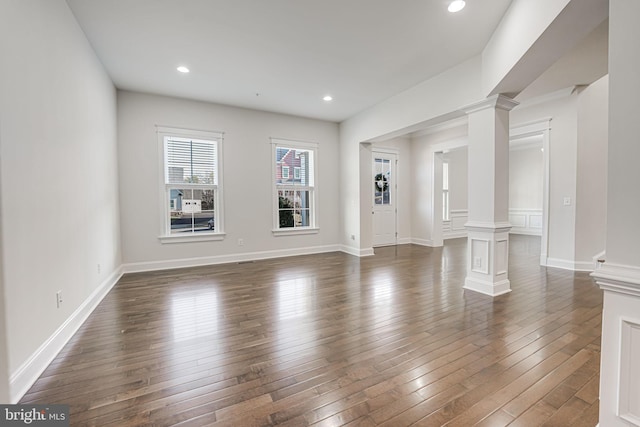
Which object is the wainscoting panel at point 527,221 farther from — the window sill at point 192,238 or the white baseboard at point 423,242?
the window sill at point 192,238

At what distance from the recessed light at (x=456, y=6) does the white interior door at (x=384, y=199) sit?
435cm

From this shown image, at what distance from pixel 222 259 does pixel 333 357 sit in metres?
3.70

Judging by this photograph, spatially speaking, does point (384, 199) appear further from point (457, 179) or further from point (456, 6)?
point (456, 6)

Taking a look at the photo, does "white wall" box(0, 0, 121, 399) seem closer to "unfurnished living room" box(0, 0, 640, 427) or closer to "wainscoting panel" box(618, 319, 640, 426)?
"unfurnished living room" box(0, 0, 640, 427)

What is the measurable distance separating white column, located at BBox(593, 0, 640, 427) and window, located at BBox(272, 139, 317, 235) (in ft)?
16.2

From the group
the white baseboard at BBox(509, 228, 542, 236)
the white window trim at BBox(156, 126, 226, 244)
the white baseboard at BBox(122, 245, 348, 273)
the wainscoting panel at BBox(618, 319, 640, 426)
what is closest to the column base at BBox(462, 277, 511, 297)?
the wainscoting panel at BBox(618, 319, 640, 426)

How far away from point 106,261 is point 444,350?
4080 mm

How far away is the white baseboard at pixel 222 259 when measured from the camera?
15.1 feet

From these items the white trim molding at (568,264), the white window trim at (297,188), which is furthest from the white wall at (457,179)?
the white window trim at (297,188)

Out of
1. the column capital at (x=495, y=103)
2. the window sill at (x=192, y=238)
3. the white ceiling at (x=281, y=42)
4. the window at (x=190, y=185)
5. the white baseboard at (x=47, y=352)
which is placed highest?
the white ceiling at (x=281, y=42)

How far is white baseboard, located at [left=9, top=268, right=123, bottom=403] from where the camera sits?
165cm

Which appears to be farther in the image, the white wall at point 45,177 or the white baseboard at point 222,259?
the white baseboard at point 222,259

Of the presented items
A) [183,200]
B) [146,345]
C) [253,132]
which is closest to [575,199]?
[253,132]

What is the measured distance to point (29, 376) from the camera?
177 cm
